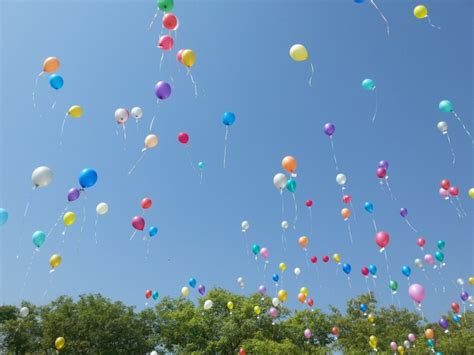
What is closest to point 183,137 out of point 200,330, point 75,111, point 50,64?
point 75,111

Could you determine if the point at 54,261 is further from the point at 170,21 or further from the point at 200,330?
the point at 200,330

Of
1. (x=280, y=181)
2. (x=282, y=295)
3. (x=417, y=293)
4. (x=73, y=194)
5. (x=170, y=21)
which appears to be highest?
(x=170, y=21)

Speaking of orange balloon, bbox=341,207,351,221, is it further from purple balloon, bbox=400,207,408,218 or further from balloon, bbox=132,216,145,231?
balloon, bbox=132,216,145,231

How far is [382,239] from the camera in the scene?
11992 mm

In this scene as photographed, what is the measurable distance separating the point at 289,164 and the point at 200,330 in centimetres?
1694

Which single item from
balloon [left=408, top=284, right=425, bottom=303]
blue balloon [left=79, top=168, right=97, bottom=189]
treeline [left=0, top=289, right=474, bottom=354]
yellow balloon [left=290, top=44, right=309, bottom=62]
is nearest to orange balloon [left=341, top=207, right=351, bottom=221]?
balloon [left=408, top=284, right=425, bottom=303]

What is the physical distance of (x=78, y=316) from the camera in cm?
2494

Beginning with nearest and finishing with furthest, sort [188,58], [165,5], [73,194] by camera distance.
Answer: [165,5] → [188,58] → [73,194]

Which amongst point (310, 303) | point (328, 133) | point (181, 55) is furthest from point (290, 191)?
point (310, 303)

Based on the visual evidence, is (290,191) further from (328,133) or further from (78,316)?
(78,316)

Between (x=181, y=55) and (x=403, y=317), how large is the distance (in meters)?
27.8

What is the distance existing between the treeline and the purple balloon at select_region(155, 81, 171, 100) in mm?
16892

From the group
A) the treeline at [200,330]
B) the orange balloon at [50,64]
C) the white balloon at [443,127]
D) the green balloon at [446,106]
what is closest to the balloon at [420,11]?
the green balloon at [446,106]

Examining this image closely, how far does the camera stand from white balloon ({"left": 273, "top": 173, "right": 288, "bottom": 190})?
11.9 metres
